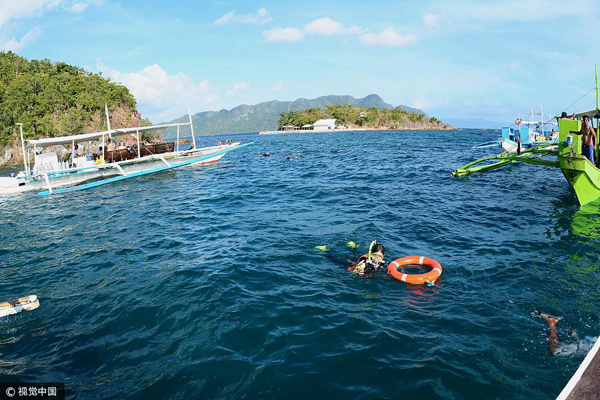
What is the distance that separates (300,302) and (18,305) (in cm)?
698

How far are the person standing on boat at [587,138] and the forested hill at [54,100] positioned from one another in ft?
233

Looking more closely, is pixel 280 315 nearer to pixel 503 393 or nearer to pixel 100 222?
pixel 503 393

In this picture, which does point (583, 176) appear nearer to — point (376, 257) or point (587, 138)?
point (587, 138)

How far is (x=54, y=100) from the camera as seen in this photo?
66.8 m

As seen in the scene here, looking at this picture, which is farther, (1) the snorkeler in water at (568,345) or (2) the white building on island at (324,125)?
(2) the white building on island at (324,125)

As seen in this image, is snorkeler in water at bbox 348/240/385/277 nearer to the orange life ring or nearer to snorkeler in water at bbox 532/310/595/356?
the orange life ring

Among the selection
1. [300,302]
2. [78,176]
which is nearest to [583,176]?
[300,302]

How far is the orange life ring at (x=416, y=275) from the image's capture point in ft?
30.1

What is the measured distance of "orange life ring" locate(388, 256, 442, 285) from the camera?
9.17m

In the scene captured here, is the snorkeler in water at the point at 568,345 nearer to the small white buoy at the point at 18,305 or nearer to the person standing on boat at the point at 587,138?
the small white buoy at the point at 18,305

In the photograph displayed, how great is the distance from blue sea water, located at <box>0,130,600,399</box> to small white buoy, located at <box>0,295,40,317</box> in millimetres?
210

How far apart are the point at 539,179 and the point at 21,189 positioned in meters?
40.7

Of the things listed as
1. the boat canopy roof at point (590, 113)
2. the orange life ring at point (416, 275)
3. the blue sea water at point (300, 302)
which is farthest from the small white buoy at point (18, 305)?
the boat canopy roof at point (590, 113)

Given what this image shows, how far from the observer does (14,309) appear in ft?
27.6
